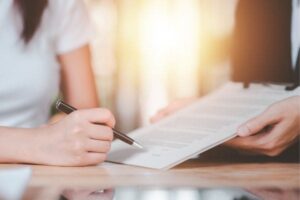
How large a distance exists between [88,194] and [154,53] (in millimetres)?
1611

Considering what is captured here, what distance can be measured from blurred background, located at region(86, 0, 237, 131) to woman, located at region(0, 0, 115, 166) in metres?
0.98

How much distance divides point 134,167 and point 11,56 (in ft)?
1.23

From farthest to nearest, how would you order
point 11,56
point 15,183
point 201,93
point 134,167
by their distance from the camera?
point 201,93 → point 11,56 → point 134,167 → point 15,183

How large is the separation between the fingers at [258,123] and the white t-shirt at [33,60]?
0.42 meters

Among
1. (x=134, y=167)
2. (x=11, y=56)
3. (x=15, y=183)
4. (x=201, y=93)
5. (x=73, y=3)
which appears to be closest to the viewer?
(x=15, y=183)

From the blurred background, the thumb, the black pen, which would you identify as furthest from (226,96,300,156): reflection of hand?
the blurred background

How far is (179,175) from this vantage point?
0.53 m

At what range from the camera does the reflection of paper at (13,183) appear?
40cm

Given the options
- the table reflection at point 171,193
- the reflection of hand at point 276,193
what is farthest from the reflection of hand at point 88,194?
the reflection of hand at point 276,193

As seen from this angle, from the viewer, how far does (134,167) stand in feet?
1.90

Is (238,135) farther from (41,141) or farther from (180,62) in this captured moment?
(180,62)

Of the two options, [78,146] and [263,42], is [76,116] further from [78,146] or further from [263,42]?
[263,42]

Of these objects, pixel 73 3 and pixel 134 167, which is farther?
pixel 73 3

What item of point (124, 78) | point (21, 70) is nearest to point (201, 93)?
point (124, 78)
